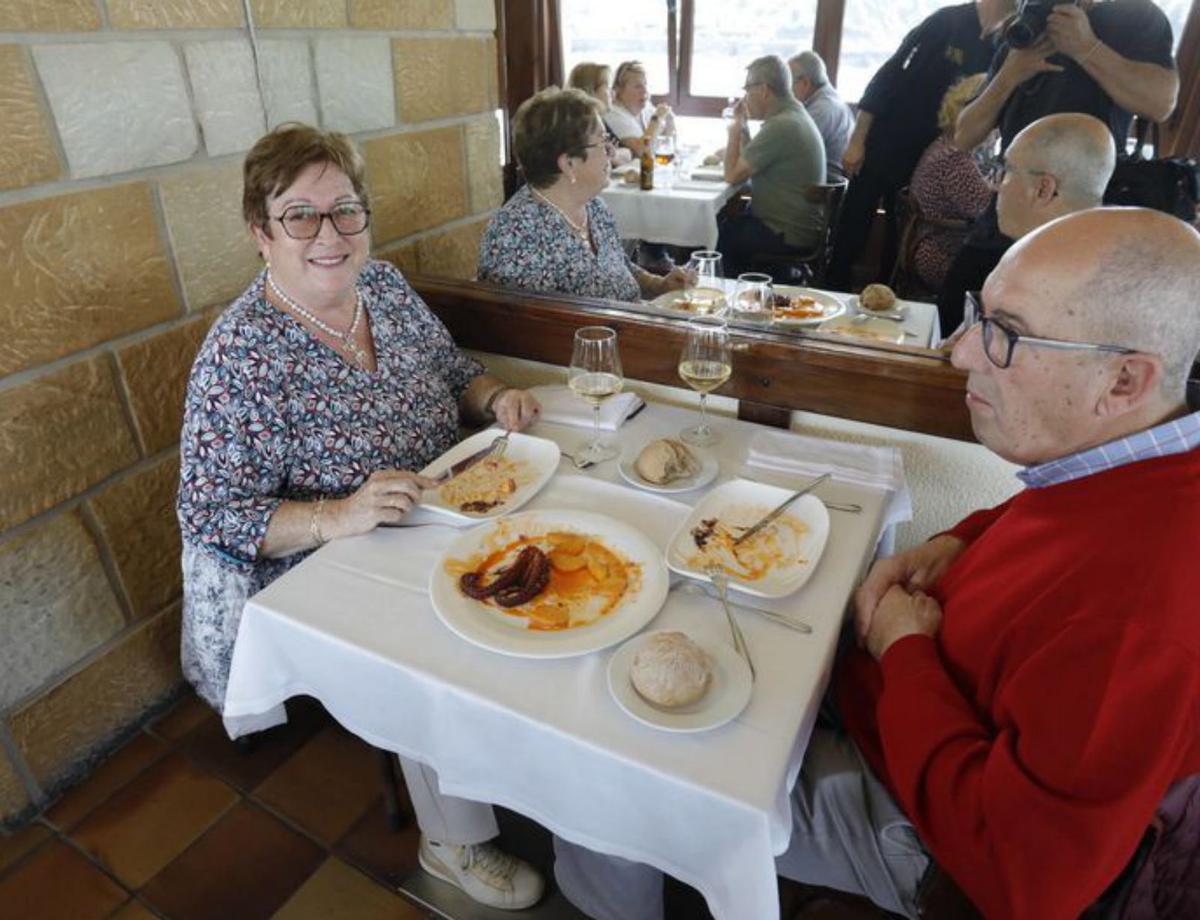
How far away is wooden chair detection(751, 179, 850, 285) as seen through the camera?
7.87ft

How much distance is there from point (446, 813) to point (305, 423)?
0.74 meters

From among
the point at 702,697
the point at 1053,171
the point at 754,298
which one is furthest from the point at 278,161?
the point at 1053,171

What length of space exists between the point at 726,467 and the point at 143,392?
123cm

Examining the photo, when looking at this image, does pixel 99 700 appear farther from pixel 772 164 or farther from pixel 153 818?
pixel 772 164

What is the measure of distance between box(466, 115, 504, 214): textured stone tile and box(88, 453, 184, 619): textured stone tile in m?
1.31

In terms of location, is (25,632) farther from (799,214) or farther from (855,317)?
(799,214)

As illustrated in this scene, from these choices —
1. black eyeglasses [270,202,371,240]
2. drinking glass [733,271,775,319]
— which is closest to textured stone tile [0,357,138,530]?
black eyeglasses [270,202,371,240]

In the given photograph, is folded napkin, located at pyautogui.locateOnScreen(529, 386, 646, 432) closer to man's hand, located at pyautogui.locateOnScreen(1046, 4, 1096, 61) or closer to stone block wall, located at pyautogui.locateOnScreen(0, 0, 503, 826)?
stone block wall, located at pyautogui.locateOnScreen(0, 0, 503, 826)

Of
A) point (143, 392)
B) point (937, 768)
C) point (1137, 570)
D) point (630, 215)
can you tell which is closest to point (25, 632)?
point (143, 392)

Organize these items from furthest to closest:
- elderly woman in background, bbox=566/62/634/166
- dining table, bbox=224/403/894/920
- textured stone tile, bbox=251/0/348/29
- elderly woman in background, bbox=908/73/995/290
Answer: elderly woman in background, bbox=566/62/634/166 < elderly woman in background, bbox=908/73/995/290 < textured stone tile, bbox=251/0/348/29 < dining table, bbox=224/403/894/920

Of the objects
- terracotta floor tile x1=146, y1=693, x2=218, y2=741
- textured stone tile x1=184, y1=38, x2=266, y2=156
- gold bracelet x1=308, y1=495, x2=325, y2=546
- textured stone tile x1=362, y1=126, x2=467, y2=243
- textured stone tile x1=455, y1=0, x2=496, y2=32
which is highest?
textured stone tile x1=455, y1=0, x2=496, y2=32

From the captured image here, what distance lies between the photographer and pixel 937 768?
0.85 meters

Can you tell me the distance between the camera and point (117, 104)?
146cm

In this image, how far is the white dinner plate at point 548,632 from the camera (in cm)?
96
